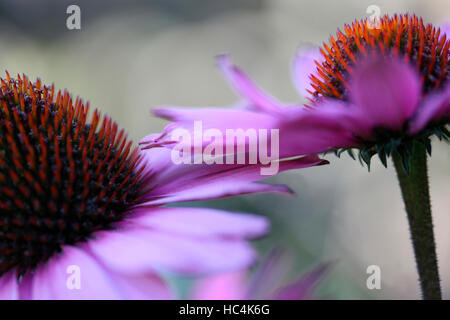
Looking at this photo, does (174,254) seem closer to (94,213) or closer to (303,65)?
(94,213)

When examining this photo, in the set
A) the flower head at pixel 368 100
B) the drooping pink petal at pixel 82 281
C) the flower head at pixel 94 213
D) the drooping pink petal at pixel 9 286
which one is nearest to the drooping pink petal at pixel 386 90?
the flower head at pixel 368 100

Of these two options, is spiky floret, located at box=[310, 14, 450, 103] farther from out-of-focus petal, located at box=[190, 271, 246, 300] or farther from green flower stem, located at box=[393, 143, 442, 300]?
out-of-focus petal, located at box=[190, 271, 246, 300]

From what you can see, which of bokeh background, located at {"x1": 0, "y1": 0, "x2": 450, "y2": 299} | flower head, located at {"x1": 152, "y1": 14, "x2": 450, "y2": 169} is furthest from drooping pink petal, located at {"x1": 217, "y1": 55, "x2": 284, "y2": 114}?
bokeh background, located at {"x1": 0, "y1": 0, "x2": 450, "y2": 299}

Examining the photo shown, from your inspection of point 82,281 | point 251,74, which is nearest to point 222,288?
point 82,281

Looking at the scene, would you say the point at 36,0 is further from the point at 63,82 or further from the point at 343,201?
the point at 343,201

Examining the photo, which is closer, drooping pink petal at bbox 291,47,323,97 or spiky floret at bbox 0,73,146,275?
spiky floret at bbox 0,73,146,275

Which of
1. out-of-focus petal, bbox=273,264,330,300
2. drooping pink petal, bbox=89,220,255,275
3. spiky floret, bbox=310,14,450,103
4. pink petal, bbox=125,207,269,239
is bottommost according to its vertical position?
out-of-focus petal, bbox=273,264,330,300

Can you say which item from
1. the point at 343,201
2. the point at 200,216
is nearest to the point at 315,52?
the point at 200,216

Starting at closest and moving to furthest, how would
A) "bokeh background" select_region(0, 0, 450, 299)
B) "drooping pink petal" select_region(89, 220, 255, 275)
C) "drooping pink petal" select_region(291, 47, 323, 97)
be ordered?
1. "drooping pink petal" select_region(89, 220, 255, 275)
2. "drooping pink petal" select_region(291, 47, 323, 97)
3. "bokeh background" select_region(0, 0, 450, 299)
